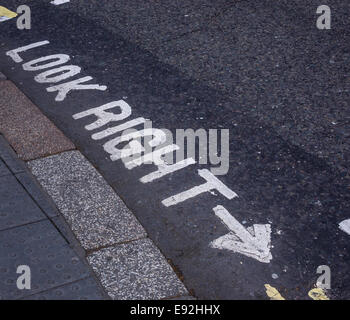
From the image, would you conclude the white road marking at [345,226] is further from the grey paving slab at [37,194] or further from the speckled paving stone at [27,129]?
the speckled paving stone at [27,129]

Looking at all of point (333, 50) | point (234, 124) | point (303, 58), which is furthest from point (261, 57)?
point (234, 124)

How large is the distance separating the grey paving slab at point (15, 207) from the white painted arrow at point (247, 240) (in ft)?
4.10

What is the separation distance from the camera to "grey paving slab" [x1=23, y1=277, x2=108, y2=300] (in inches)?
124

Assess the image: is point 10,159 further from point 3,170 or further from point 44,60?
point 44,60

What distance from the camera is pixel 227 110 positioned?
528 centimetres

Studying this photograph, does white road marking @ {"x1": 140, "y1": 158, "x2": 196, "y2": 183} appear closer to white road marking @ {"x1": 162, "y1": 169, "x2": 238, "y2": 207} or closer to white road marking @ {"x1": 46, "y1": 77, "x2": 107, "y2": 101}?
white road marking @ {"x1": 162, "y1": 169, "x2": 238, "y2": 207}

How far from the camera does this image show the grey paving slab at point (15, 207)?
3.71 meters

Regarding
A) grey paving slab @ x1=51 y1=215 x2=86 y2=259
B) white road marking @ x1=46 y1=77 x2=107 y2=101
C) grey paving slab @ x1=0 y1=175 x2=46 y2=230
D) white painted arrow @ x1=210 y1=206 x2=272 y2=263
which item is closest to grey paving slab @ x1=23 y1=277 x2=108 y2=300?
grey paving slab @ x1=51 y1=215 x2=86 y2=259

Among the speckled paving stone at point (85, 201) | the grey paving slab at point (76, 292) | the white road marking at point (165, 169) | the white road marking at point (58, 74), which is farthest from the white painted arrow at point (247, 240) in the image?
the white road marking at point (58, 74)

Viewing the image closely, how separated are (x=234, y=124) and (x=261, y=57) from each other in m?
1.57

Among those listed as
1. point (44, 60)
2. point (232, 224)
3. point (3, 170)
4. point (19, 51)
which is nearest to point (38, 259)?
point (3, 170)
